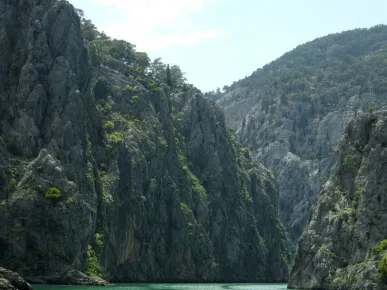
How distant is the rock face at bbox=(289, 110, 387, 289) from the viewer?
119438 mm

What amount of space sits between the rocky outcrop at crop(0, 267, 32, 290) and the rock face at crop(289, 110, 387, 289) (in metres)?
64.4

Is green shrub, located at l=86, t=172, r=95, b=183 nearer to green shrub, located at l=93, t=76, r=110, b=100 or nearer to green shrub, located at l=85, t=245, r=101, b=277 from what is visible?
green shrub, located at l=85, t=245, r=101, b=277

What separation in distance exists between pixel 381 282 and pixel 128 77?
336 ft

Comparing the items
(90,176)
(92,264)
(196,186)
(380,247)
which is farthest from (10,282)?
(196,186)

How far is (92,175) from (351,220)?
51.5 meters

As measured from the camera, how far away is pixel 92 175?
13788 cm

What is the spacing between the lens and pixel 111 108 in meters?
172

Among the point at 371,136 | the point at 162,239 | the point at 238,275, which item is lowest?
the point at 238,275

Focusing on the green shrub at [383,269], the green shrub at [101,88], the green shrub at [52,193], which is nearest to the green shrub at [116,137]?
the green shrub at [101,88]

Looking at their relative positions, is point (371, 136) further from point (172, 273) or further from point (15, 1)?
point (15, 1)

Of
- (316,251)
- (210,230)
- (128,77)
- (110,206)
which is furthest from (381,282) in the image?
(128,77)

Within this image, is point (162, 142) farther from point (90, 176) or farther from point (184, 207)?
point (90, 176)

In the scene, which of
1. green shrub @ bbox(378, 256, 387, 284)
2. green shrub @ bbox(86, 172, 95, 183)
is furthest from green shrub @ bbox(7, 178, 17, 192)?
green shrub @ bbox(378, 256, 387, 284)

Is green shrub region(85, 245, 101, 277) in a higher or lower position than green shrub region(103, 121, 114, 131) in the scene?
lower
